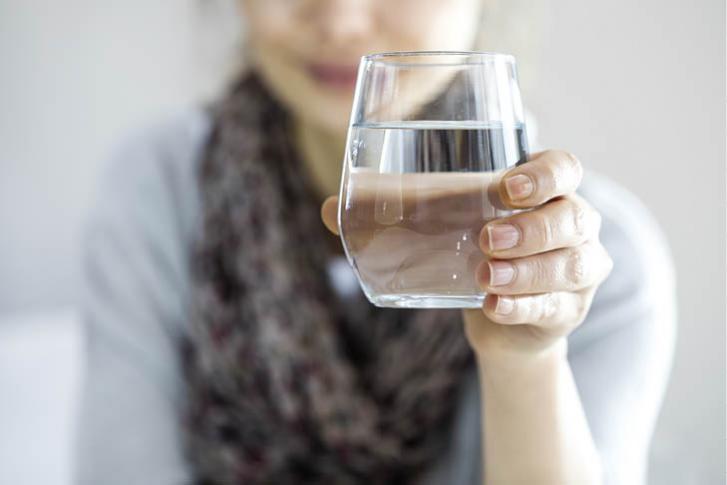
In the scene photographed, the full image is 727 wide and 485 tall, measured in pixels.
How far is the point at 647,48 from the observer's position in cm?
209

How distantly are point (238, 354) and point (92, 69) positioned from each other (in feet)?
6.27

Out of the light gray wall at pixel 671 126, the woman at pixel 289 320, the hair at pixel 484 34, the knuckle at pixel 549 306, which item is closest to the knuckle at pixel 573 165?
the knuckle at pixel 549 306

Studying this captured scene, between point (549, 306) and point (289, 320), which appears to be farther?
point (289, 320)

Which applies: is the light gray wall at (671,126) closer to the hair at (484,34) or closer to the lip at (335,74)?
the hair at (484,34)

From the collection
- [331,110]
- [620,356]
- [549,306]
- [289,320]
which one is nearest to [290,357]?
[289,320]

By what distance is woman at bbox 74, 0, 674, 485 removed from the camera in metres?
1.23

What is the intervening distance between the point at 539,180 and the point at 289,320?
0.99 m

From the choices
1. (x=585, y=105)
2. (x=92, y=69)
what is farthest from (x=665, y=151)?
(x=92, y=69)

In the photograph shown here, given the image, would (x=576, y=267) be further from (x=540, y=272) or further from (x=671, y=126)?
(x=671, y=126)

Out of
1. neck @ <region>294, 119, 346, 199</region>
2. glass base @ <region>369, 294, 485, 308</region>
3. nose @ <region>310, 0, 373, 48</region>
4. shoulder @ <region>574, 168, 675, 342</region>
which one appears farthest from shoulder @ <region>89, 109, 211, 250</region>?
glass base @ <region>369, 294, 485, 308</region>

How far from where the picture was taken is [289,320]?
157cm

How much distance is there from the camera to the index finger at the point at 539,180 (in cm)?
63

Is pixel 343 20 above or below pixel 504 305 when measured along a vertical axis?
above

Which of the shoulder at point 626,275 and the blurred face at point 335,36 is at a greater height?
the blurred face at point 335,36
